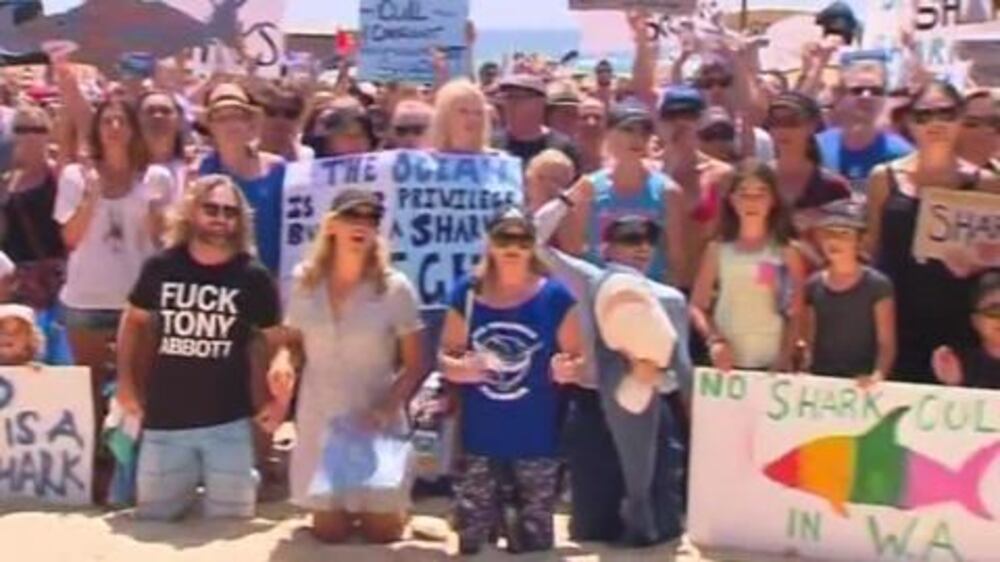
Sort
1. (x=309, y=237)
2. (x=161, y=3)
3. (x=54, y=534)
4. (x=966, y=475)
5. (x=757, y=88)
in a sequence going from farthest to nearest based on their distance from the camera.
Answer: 1. (x=161, y=3)
2. (x=757, y=88)
3. (x=309, y=237)
4. (x=54, y=534)
5. (x=966, y=475)

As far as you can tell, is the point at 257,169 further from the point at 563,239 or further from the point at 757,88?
the point at 757,88

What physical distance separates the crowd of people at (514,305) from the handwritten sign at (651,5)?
9.38 ft

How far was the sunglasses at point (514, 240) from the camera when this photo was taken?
677 cm

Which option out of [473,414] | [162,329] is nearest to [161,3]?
[162,329]

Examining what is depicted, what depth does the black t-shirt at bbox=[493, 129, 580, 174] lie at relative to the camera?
838 centimetres

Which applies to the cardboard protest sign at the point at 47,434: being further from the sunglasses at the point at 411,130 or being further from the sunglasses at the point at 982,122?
the sunglasses at the point at 982,122

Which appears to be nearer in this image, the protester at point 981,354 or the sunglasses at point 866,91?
the protester at point 981,354

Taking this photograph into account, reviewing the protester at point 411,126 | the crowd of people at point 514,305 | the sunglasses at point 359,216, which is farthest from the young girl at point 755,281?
the protester at point 411,126

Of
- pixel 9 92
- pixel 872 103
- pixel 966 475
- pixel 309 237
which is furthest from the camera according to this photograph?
pixel 9 92

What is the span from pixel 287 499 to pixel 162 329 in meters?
1.01

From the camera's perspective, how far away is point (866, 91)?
8.38 meters

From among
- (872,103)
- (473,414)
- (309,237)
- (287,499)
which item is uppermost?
(872,103)

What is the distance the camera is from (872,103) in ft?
27.2

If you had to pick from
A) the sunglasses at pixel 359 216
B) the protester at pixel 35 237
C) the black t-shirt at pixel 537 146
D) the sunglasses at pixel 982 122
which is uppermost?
the sunglasses at pixel 982 122
